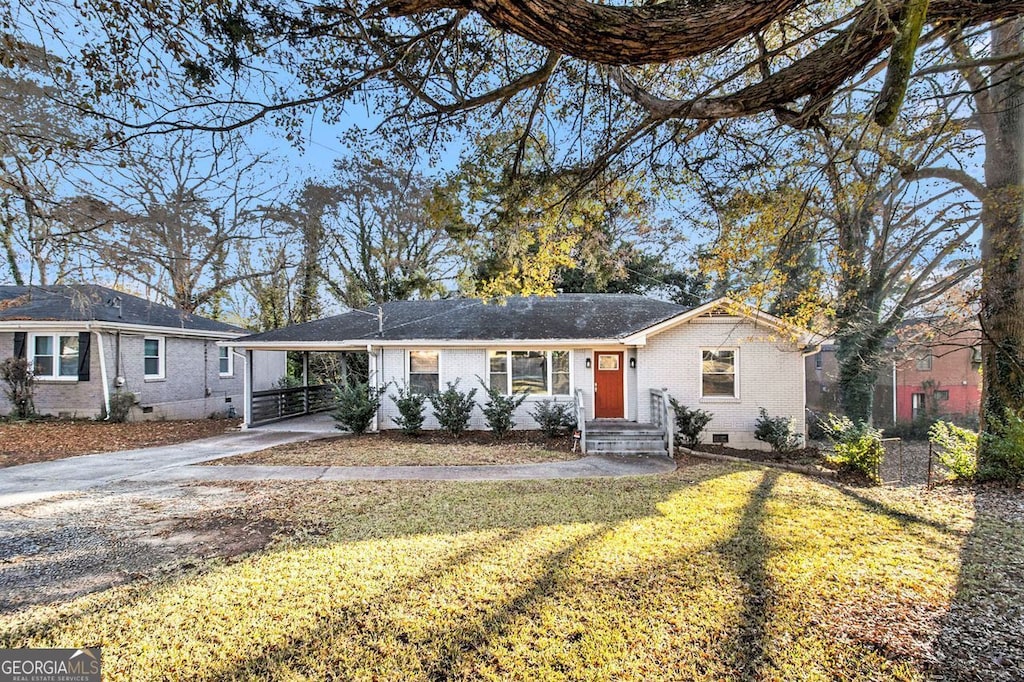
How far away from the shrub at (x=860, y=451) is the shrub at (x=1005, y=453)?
1368 mm

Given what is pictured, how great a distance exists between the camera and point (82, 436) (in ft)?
38.3

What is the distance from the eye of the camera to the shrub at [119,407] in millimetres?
14125

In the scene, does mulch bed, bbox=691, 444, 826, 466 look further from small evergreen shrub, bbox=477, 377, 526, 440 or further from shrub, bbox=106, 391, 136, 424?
shrub, bbox=106, 391, 136, 424

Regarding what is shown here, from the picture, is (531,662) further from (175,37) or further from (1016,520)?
(1016,520)

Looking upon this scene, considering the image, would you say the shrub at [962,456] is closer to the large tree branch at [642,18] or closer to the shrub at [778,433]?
the shrub at [778,433]

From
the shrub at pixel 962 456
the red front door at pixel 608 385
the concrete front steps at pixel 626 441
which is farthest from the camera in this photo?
the red front door at pixel 608 385

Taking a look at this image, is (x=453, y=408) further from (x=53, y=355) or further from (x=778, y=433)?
(x=53, y=355)

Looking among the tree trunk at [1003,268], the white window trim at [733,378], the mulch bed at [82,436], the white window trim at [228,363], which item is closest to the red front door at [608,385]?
the white window trim at [733,378]

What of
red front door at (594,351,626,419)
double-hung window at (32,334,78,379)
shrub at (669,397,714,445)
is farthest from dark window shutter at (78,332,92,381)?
shrub at (669,397,714,445)

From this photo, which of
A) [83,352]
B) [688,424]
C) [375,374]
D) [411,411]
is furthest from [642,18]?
[83,352]

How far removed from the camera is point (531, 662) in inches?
111

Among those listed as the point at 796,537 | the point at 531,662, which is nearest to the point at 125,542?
the point at 531,662

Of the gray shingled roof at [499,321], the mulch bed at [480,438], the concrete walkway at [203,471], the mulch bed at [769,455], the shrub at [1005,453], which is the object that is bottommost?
the mulch bed at [769,455]

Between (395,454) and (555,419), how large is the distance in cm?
416
